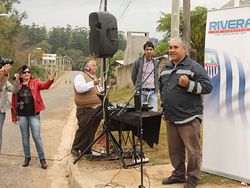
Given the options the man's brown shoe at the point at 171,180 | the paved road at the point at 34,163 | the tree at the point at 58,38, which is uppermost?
the tree at the point at 58,38

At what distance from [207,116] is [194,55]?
570cm

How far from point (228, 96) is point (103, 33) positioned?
2323 millimetres

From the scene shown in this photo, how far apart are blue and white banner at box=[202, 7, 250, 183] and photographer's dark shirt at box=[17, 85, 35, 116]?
3.11 metres

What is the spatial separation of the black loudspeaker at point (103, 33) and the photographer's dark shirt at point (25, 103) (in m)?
1.45

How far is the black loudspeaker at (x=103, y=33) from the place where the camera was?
550 cm

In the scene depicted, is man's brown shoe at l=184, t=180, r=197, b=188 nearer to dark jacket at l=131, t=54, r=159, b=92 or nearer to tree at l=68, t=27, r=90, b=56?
dark jacket at l=131, t=54, r=159, b=92

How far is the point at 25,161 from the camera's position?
620 centimetres

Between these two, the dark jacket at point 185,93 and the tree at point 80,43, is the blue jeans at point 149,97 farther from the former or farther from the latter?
the tree at point 80,43

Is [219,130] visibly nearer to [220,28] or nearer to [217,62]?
[217,62]

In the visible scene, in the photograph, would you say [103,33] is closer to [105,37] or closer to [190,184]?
[105,37]

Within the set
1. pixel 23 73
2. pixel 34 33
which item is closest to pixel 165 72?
pixel 23 73

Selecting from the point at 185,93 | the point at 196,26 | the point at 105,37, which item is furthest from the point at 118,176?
the point at 196,26

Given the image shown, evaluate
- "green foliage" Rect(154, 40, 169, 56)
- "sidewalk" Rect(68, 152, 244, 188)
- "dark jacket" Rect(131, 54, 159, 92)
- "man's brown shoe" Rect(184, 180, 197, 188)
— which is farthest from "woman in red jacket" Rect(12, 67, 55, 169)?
"green foliage" Rect(154, 40, 169, 56)

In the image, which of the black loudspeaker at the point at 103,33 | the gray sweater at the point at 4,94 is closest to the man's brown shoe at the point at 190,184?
the black loudspeaker at the point at 103,33
